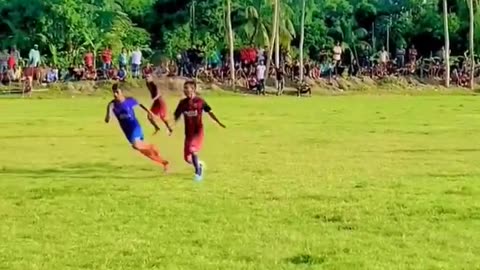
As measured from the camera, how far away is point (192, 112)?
19.4m

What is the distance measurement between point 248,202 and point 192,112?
4417 millimetres

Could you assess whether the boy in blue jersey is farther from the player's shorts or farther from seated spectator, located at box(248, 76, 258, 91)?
seated spectator, located at box(248, 76, 258, 91)

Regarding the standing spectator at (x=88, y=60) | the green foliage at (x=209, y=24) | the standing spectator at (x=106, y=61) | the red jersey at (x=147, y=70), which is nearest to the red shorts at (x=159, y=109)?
the red jersey at (x=147, y=70)

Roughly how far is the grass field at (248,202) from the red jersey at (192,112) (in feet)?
2.71

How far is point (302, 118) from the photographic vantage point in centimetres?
3634

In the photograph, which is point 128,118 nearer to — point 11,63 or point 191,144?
point 191,144

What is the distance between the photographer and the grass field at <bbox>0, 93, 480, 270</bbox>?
1131 centimetres

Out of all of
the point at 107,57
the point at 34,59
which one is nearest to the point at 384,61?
the point at 107,57

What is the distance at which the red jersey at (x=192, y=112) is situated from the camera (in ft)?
63.5

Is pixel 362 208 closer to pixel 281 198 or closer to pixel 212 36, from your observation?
pixel 281 198

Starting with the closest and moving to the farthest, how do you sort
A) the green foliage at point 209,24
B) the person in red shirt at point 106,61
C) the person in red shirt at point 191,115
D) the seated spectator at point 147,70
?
1. the person in red shirt at point 191,115
2. the seated spectator at point 147,70
3. the person in red shirt at point 106,61
4. the green foliage at point 209,24

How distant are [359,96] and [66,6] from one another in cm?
1797

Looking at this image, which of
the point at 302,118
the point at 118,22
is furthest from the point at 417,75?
the point at 302,118

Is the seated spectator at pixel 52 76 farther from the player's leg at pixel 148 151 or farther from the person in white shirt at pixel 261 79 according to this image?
the player's leg at pixel 148 151
